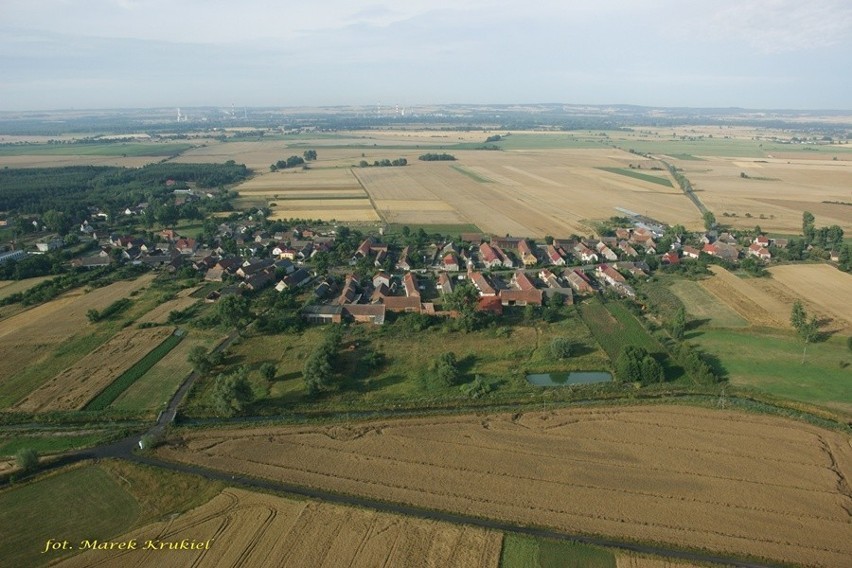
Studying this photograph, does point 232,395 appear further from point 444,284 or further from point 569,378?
point 444,284

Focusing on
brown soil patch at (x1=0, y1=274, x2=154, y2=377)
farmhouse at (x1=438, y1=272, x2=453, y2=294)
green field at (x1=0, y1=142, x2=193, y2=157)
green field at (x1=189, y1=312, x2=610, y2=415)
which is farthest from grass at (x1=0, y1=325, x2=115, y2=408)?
green field at (x1=0, y1=142, x2=193, y2=157)

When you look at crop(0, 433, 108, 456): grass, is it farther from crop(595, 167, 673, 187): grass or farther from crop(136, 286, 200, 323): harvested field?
crop(595, 167, 673, 187): grass

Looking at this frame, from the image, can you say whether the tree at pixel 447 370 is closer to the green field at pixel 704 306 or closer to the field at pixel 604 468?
the field at pixel 604 468

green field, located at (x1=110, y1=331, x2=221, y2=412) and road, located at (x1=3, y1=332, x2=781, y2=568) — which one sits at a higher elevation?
green field, located at (x1=110, y1=331, x2=221, y2=412)

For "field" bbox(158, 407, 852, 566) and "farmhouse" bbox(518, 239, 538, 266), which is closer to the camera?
"field" bbox(158, 407, 852, 566)

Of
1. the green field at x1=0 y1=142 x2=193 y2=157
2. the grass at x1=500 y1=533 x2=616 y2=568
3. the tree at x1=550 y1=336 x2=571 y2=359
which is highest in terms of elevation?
the green field at x1=0 y1=142 x2=193 y2=157

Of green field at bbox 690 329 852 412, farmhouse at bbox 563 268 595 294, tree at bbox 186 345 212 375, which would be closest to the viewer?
green field at bbox 690 329 852 412
